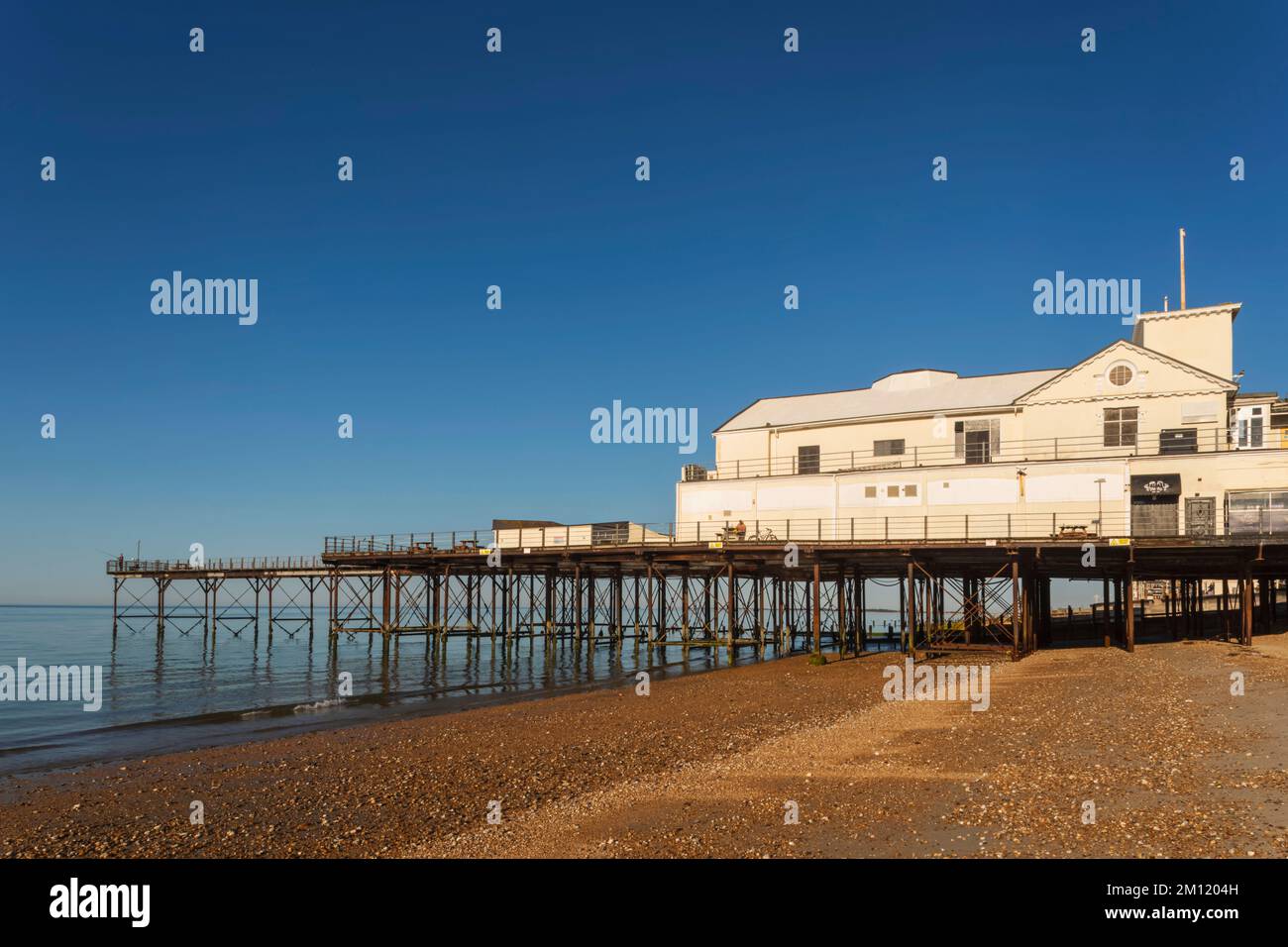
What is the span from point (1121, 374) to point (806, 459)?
13.0m

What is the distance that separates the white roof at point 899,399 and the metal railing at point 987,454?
5.63 ft

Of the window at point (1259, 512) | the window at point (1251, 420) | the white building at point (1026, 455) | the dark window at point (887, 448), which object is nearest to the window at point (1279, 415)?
the white building at point (1026, 455)

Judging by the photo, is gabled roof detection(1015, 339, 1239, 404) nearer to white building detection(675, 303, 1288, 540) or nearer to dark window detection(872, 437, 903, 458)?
white building detection(675, 303, 1288, 540)

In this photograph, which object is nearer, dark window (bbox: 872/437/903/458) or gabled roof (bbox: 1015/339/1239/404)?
gabled roof (bbox: 1015/339/1239/404)

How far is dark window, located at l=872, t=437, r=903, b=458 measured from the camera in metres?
37.8

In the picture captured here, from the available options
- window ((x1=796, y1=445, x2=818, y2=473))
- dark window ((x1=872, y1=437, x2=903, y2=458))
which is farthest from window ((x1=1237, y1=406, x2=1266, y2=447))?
window ((x1=796, y1=445, x2=818, y2=473))

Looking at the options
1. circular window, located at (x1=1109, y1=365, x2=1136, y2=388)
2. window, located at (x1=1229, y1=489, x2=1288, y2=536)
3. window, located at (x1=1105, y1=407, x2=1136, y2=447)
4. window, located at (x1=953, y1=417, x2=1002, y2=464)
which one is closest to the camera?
window, located at (x1=1229, y1=489, x2=1288, y2=536)

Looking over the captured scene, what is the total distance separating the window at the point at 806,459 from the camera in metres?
39.8

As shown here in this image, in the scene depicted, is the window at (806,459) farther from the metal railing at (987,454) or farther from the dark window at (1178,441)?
the dark window at (1178,441)

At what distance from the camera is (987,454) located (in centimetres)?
3581

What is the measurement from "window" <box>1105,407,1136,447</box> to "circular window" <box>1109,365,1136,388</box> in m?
0.99

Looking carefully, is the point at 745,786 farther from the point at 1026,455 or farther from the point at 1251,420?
the point at 1251,420
